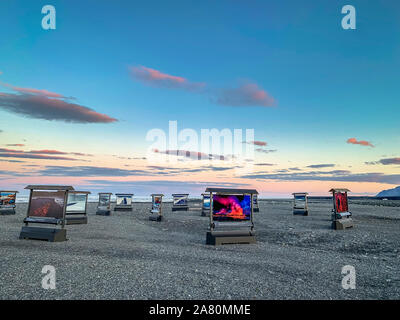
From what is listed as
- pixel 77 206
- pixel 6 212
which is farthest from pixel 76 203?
pixel 6 212

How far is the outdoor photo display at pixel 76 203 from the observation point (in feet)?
88.1

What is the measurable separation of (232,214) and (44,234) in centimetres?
1085

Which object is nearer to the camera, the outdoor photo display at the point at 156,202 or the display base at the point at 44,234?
the display base at the point at 44,234

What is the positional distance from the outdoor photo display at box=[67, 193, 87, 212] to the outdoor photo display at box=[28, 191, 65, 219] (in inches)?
403

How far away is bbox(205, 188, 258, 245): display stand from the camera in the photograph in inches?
643

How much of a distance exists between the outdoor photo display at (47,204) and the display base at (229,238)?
891 centimetres

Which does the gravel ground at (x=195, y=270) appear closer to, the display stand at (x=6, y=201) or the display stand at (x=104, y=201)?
the display stand at (x=6, y=201)

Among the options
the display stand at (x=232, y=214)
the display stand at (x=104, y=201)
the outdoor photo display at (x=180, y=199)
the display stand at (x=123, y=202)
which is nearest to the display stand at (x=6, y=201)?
the display stand at (x=104, y=201)

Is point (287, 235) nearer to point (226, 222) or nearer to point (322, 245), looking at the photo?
point (322, 245)

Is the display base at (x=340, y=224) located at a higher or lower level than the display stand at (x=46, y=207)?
lower

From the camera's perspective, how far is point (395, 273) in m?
10.6
